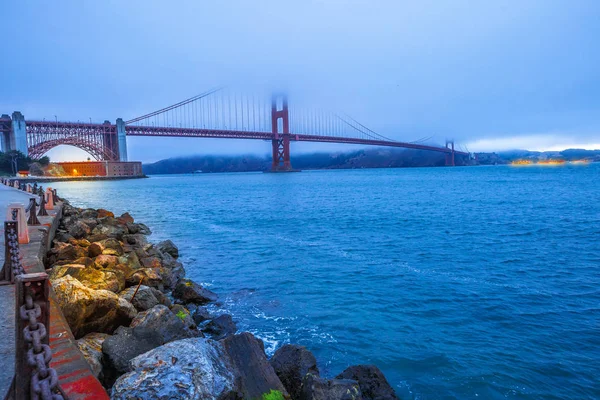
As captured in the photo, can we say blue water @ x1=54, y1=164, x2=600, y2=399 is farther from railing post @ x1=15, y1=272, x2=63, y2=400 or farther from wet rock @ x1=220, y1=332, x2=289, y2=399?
railing post @ x1=15, y1=272, x2=63, y2=400

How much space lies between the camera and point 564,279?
26.8ft

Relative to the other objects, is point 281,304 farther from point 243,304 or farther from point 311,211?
point 311,211

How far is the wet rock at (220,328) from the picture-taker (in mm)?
5707

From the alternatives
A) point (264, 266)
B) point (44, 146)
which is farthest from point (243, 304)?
point (44, 146)

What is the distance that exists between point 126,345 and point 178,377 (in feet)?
4.26

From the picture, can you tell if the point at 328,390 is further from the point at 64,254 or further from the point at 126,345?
the point at 64,254

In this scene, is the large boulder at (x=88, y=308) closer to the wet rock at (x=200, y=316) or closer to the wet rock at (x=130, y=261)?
the wet rock at (x=200, y=316)

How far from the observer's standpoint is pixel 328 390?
11.0 feet

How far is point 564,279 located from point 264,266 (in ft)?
21.7

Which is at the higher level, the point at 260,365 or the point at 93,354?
the point at 93,354

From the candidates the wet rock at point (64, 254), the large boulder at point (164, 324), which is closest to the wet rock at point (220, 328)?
the large boulder at point (164, 324)

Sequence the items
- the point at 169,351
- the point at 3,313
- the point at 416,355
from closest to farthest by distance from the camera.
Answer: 1. the point at 169,351
2. the point at 3,313
3. the point at 416,355

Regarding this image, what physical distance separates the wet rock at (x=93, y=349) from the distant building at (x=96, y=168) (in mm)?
74799

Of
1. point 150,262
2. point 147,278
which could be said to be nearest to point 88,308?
point 147,278
